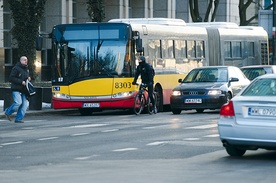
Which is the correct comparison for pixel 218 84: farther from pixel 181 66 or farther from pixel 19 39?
pixel 19 39

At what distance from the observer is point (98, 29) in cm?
3100

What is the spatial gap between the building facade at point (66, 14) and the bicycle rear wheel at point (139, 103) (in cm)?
1167

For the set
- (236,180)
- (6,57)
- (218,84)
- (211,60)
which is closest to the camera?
(236,180)

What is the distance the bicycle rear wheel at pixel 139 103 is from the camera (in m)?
30.9

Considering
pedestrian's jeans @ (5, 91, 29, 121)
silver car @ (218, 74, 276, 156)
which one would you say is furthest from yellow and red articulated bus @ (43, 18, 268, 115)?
silver car @ (218, 74, 276, 156)

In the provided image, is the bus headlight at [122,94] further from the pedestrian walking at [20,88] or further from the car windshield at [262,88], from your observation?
the car windshield at [262,88]

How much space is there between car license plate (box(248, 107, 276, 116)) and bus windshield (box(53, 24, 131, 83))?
15.6 meters

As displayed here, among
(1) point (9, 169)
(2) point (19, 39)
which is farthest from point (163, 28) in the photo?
(1) point (9, 169)

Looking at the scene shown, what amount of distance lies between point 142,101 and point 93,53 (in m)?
2.00

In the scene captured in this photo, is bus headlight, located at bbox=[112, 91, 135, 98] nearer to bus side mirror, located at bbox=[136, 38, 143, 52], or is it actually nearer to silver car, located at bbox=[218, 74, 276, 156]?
bus side mirror, located at bbox=[136, 38, 143, 52]

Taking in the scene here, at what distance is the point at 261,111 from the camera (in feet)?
50.3

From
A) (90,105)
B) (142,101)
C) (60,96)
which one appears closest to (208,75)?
(142,101)

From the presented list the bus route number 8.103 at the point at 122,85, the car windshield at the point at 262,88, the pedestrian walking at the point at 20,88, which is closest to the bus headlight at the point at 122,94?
the bus route number 8.103 at the point at 122,85

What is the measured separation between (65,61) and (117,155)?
14.8 meters
